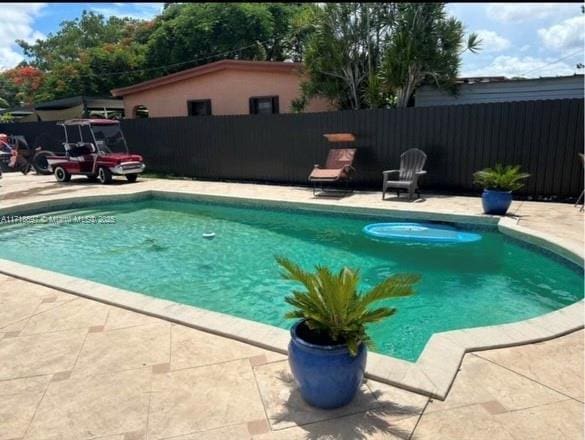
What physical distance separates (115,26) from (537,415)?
6081 cm

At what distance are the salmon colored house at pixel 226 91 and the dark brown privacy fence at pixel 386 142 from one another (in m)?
2.41

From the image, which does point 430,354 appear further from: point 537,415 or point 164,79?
point 164,79

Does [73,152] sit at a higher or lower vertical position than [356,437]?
higher

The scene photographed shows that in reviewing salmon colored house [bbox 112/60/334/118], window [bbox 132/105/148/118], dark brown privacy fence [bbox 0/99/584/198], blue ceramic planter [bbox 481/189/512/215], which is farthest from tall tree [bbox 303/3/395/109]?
window [bbox 132/105/148/118]

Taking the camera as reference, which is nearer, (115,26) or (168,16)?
(168,16)

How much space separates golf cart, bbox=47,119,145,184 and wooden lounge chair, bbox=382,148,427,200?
7447 millimetres

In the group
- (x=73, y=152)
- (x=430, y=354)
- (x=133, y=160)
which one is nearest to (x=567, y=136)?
(x=430, y=354)

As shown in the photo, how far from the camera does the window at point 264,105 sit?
47.1 feet

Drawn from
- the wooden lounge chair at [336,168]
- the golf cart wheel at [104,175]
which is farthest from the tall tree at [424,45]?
the golf cart wheel at [104,175]

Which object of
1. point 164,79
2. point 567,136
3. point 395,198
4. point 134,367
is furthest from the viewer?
point 164,79

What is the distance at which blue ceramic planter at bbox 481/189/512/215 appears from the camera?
703cm

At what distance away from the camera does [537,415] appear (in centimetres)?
232

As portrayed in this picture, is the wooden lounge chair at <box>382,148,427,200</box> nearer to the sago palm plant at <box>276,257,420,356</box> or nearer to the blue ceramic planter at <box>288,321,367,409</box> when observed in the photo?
the sago palm plant at <box>276,257,420,356</box>

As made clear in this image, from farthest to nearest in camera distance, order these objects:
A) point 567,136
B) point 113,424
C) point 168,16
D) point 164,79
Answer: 1. point 168,16
2. point 164,79
3. point 567,136
4. point 113,424
